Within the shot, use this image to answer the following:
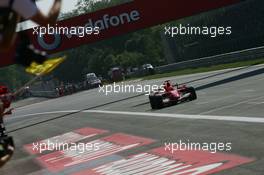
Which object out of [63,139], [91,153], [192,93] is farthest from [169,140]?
[192,93]

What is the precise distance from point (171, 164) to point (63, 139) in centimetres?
1018

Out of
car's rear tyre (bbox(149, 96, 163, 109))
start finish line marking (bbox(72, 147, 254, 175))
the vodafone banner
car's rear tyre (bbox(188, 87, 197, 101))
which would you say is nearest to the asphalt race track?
start finish line marking (bbox(72, 147, 254, 175))

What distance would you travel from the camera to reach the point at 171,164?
10.3 meters

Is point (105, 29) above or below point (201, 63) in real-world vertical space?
above

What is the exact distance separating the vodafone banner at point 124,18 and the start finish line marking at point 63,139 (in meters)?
9.40

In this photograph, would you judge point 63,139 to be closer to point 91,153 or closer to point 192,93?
point 91,153

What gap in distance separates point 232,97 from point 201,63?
103ft

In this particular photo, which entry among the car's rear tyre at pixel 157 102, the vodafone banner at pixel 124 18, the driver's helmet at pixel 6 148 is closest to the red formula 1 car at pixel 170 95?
the car's rear tyre at pixel 157 102

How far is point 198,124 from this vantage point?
49.3 ft

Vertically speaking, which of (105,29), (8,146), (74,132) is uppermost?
(105,29)

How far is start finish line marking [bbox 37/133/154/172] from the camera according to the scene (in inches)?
536

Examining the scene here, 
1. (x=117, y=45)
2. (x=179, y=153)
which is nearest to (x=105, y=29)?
(x=179, y=153)

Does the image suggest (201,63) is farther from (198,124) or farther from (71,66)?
(71,66)

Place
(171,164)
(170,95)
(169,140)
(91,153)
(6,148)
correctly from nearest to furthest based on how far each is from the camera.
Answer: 1. (6,148)
2. (171,164)
3. (169,140)
4. (91,153)
5. (170,95)
